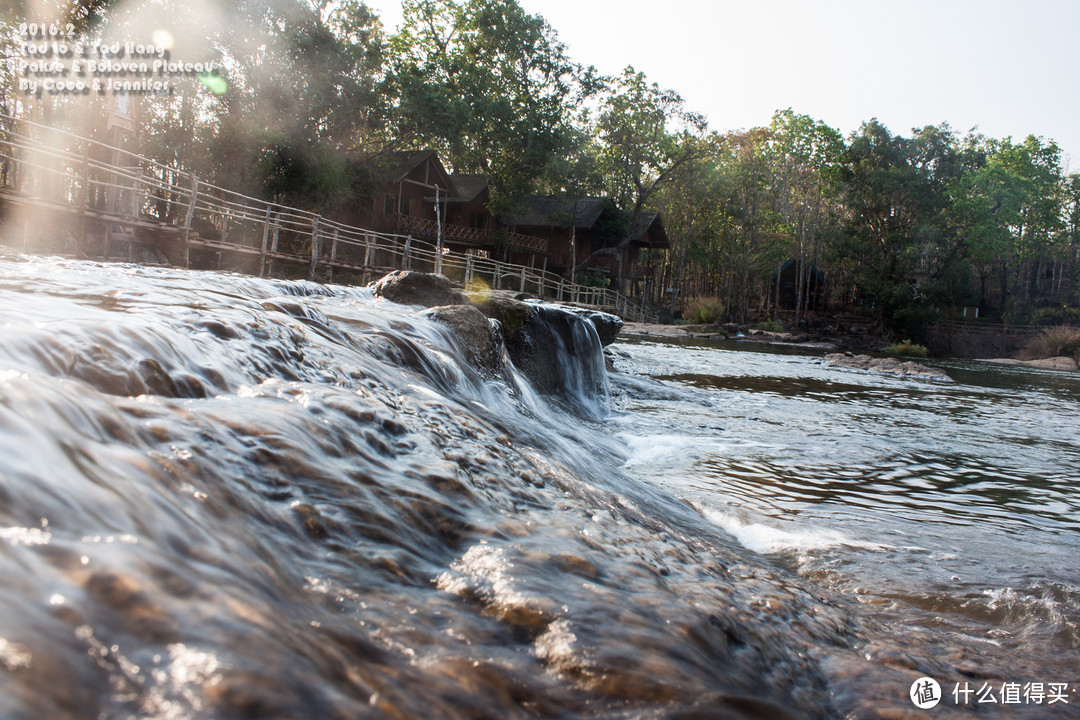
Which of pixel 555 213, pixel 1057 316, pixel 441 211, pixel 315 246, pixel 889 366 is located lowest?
pixel 889 366

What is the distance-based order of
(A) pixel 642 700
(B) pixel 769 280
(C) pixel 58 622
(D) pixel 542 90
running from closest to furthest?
(C) pixel 58 622 < (A) pixel 642 700 < (D) pixel 542 90 < (B) pixel 769 280

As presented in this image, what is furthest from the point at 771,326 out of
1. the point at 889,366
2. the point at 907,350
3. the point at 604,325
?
the point at 604,325

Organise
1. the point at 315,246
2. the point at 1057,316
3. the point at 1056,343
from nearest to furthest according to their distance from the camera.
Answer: the point at 315,246, the point at 1056,343, the point at 1057,316

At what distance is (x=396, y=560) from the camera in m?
2.12

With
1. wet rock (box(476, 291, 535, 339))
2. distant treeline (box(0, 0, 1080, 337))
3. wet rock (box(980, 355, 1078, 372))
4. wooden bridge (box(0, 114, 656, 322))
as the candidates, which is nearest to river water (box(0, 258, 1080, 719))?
wet rock (box(476, 291, 535, 339))

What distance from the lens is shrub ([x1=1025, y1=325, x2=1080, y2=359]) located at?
38250mm

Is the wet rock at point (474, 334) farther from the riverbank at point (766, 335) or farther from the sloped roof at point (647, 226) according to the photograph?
the sloped roof at point (647, 226)

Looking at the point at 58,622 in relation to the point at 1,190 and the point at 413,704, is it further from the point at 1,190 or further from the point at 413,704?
the point at 1,190

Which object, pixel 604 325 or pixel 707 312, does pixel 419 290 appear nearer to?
pixel 604 325

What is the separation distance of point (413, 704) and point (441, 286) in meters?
8.42

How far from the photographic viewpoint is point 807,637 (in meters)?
2.54

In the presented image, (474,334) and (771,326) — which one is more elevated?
(771,326)

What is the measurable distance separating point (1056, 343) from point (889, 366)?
23306 mm

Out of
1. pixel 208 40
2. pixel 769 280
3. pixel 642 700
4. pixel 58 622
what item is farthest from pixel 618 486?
pixel 769 280
